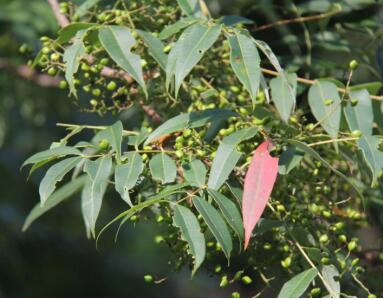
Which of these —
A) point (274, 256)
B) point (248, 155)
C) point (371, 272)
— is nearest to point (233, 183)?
point (248, 155)

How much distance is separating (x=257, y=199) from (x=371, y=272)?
601 millimetres

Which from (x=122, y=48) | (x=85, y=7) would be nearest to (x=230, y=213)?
Result: (x=122, y=48)

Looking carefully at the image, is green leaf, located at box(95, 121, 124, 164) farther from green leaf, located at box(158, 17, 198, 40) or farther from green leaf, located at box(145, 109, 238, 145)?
green leaf, located at box(158, 17, 198, 40)

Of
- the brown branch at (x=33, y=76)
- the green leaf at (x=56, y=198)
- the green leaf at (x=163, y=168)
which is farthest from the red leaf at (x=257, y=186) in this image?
the brown branch at (x=33, y=76)

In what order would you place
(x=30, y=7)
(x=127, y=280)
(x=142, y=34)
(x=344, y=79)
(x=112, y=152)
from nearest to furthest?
(x=112, y=152) < (x=142, y=34) < (x=344, y=79) < (x=30, y=7) < (x=127, y=280)

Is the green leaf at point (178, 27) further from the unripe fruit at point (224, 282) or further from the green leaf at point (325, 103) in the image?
the unripe fruit at point (224, 282)

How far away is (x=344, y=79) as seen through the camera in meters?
1.83

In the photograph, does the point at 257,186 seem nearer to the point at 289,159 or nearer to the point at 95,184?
the point at 289,159

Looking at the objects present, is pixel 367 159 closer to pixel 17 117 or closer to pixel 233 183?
pixel 233 183

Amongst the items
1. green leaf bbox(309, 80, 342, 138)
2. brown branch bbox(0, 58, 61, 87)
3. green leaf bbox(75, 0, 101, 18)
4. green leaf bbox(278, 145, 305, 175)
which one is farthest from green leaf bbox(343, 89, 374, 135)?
brown branch bbox(0, 58, 61, 87)

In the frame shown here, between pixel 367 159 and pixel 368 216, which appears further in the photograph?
pixel 368 216

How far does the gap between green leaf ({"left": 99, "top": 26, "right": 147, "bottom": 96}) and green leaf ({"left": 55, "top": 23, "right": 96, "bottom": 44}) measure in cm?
5

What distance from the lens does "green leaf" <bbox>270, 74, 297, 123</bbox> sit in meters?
1.46

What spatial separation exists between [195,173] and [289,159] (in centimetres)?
18
